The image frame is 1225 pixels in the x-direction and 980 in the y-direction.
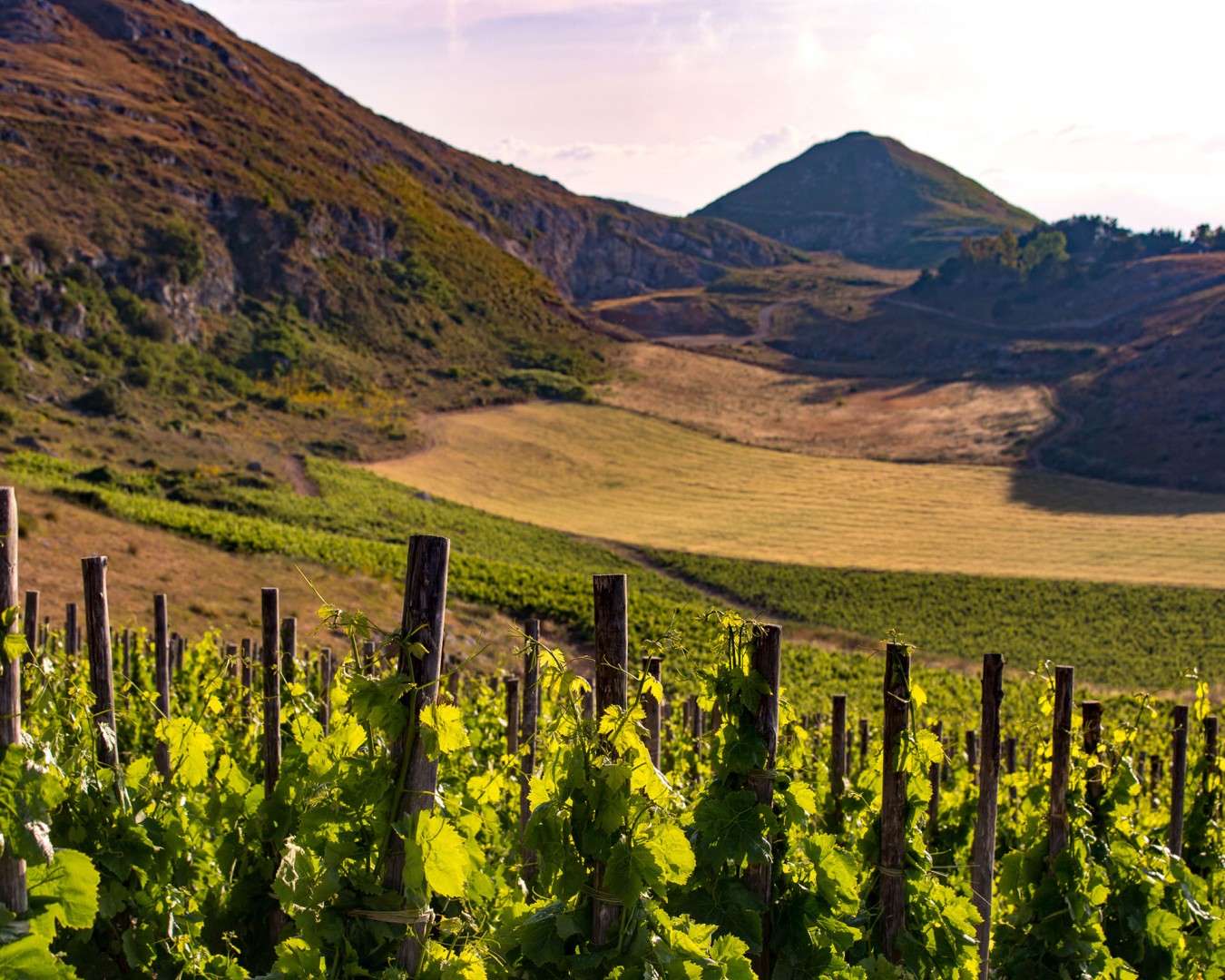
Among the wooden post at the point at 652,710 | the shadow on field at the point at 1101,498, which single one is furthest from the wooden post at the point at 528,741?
the shadow on field at the point at 1101,498

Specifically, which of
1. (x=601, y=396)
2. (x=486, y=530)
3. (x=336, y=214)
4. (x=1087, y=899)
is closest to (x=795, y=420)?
(x=601, y=396)

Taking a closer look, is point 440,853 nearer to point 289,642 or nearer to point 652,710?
point 652,710

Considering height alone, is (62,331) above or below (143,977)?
above

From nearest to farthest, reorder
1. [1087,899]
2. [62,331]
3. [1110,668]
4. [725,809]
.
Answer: [725,809], [1087,899], [1110,668], [62,331]

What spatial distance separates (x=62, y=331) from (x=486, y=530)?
1141 inches

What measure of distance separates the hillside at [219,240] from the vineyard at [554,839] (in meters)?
48.1

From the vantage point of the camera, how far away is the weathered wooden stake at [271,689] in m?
4.25

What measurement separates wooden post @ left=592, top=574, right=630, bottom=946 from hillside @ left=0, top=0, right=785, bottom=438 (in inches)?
1958

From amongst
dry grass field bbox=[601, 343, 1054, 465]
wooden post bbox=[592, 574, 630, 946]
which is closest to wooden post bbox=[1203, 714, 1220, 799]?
wooden post bbox=[592, 574, 630, 946]

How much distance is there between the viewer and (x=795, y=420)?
245ft

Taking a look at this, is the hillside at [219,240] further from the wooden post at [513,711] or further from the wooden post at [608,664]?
the wooden post at [608,664]

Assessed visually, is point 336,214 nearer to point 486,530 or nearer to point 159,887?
point 486,530

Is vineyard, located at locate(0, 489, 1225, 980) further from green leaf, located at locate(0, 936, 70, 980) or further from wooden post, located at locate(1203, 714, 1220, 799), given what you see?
wooden post, located at locate(1203, 714, 1220, 799)

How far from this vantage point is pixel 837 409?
77438 mm
